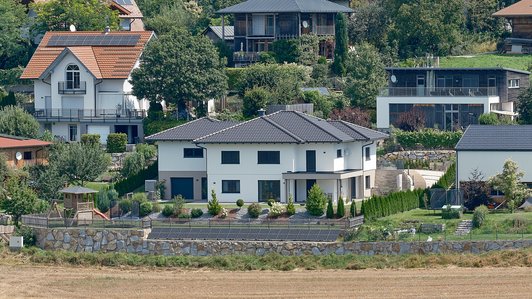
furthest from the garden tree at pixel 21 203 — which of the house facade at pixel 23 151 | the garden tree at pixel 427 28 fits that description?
Answer: the garden tree at pixel 427 28

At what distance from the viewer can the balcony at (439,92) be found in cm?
10819

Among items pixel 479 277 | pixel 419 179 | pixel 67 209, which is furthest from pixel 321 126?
pixel 479 277

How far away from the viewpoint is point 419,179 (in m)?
96.0

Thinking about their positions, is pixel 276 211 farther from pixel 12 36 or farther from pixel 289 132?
pixel 12 36

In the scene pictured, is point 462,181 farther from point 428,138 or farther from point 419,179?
point 428,138

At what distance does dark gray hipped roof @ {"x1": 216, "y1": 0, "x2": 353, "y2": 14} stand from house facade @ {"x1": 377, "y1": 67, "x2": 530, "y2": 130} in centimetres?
1294

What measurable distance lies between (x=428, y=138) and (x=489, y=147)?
1227cm

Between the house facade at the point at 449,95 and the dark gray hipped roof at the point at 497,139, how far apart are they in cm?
1338

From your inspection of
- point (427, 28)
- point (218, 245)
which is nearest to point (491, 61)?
point (427, 28)

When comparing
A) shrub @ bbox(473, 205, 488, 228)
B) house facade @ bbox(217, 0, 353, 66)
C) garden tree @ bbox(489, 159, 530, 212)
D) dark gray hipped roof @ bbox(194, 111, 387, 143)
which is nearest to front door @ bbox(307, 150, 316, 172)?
dark gray hipped roof @ bbox(194, 111, 387, 143)

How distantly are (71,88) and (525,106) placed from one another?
82.0ft

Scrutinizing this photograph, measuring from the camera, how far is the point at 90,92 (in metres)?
111

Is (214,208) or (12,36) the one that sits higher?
(12,36)

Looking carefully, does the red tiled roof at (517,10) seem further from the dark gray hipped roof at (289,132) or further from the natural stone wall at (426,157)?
the dark gray hipped roof at (289,132)
